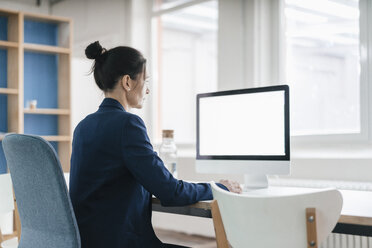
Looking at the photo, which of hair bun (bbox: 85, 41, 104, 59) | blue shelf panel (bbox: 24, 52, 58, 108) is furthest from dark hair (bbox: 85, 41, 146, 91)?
blue shelf panel (bbox: 24, 52, 58, 108)

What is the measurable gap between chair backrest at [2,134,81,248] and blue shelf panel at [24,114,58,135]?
288 cm

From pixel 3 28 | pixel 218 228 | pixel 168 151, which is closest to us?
pixel 218 228

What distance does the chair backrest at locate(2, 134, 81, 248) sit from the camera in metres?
1.48

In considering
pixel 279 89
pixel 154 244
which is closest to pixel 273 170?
pixel 279 89

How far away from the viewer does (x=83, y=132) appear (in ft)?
5.57

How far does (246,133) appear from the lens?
218 centimetres

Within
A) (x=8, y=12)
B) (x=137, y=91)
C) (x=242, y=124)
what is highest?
(x=8, y=12)

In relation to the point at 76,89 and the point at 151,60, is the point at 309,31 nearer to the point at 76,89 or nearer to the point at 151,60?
the point at 151,60

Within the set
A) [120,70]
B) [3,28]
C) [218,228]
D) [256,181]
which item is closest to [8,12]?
[3,28]

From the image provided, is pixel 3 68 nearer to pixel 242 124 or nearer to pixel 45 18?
pixel 45 18

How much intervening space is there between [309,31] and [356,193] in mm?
1808

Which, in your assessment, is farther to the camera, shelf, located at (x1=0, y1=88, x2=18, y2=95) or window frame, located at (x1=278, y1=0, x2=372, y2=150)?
shelf, located at (x1=0, y1=88, x2=18, y2=95)

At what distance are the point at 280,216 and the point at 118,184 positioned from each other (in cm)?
64

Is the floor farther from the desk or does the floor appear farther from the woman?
the woman
